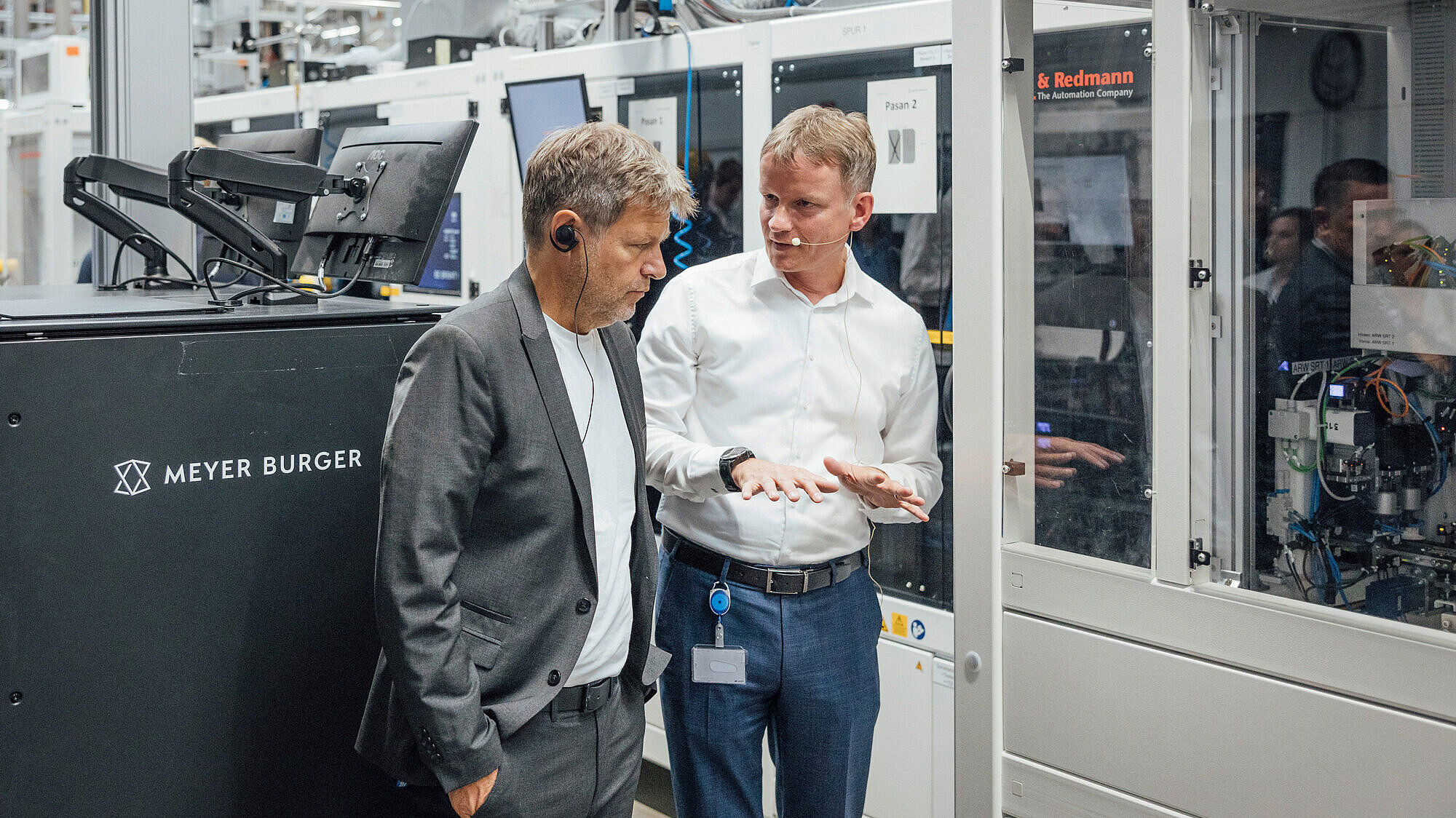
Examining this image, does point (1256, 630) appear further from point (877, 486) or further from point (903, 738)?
point (903, 738)

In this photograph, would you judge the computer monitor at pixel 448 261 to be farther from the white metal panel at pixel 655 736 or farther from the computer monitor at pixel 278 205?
the computer monitor at pixel 278 205

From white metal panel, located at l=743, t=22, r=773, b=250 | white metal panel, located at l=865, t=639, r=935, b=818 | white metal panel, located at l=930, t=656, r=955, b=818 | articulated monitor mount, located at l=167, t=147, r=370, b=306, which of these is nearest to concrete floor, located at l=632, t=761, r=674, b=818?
white metal panel, located at l=865, t=639, r=935, b=818

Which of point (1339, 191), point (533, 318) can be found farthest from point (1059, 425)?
point (533, 318)

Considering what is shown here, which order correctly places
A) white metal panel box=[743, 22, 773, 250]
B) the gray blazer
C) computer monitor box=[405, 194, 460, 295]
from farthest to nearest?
computer monitor box=[405, 194, 460, 295] < white metal panel box=[743, 22, 773, 250] < the gray blazer

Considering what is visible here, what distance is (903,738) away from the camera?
8.98ft

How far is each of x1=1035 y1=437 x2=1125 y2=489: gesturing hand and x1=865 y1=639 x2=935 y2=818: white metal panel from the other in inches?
32.2

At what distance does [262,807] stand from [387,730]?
15 centimetres

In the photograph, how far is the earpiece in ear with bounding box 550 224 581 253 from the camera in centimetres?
154

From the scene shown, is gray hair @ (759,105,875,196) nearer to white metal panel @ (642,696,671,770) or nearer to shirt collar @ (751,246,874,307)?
shirt collar @ (751,246,874,307)

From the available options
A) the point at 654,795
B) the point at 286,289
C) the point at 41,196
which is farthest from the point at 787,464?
the point at 41,196

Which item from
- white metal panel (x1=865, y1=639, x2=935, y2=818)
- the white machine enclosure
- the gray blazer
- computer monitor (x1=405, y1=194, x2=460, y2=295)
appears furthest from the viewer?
the white machine enclosure

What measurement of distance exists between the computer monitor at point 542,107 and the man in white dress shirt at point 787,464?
4.79ft

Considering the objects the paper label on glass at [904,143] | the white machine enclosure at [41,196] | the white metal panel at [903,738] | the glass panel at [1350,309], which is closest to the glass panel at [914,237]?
the paper label on glass at [904,143]

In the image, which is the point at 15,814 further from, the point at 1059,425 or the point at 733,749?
the point at 1059,425
